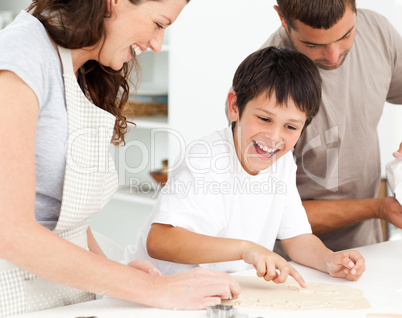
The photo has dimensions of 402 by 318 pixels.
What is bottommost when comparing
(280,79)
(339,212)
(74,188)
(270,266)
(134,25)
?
(339,212)

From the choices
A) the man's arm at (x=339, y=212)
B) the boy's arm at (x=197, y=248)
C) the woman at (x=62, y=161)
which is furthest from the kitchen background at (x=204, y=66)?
the woman at (x=62, y=161)

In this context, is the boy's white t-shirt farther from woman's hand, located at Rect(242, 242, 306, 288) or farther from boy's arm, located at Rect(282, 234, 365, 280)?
woman's hand, located at Rect(242, 242, 306, 288)

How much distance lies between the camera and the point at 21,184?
83 centimetres

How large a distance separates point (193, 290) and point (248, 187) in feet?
1.49

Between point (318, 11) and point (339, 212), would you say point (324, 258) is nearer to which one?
point (339, 212)

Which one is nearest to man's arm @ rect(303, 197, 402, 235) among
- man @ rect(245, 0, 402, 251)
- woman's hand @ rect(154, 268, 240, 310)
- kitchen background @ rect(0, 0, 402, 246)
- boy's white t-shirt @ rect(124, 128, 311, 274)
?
man @ rect(245, 0, 402, 251)

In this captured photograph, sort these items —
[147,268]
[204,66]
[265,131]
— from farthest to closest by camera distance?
1. [204,66]
2. [265,131]
3. [147,268]

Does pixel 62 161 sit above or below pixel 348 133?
above

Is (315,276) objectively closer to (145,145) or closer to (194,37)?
(194,37)

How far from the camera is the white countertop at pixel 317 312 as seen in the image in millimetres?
935

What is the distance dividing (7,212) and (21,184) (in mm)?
47

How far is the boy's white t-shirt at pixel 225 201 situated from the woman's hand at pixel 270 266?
203 millimetres

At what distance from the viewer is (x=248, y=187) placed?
1.37 m

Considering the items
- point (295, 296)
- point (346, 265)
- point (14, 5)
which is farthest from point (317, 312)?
point (14, 5)
